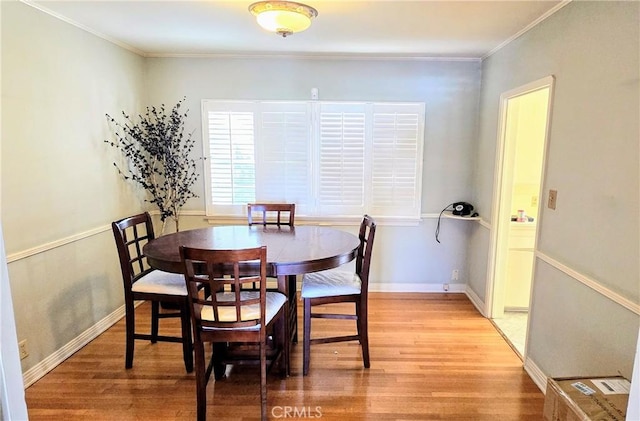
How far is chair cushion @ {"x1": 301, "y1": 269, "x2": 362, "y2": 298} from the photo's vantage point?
244 cm

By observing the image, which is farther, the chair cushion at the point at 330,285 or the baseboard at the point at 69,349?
the chair cushion at the point at 330,285

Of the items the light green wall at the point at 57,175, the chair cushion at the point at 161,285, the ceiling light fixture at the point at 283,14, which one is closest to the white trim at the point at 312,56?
the light green wall at the point at 57,175

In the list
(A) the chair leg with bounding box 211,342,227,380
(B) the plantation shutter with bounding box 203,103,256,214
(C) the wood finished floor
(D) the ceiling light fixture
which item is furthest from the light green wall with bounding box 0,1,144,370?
(D) the ceiling light fixture

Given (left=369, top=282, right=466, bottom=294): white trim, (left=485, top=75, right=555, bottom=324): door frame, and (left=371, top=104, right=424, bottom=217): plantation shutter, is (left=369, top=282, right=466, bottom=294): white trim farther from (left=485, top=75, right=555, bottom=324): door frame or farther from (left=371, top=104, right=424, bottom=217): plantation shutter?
(left=371, top=104, right=424, bottom=217): plantation shutter

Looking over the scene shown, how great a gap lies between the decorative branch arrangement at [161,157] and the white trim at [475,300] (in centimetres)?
301

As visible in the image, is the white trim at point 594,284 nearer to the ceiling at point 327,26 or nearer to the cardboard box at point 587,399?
the cardboard box at point 587,399

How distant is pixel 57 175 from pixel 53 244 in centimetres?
48

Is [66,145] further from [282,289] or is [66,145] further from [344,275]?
[344,275]

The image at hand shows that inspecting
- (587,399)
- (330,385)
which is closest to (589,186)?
(587,399)

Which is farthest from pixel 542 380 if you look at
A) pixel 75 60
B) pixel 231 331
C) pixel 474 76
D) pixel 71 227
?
pixel 75 60

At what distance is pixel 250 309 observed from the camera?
6.65 ft

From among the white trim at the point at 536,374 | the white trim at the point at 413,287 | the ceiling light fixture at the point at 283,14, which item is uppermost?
the ceiling light fixture at the point at 283,14

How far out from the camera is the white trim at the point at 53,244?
2.20m

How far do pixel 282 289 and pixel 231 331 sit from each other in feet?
1.42
